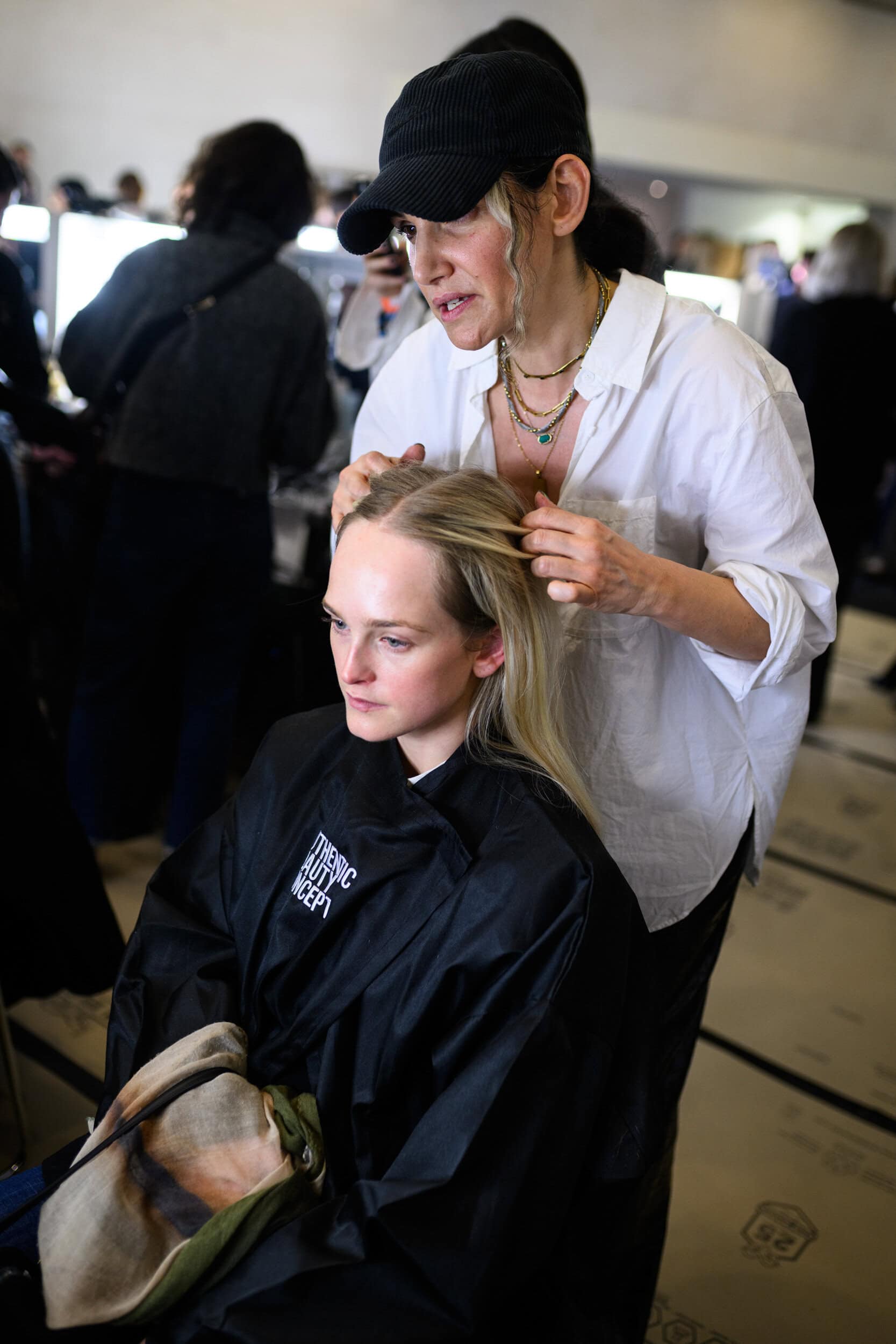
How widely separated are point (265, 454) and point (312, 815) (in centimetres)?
133

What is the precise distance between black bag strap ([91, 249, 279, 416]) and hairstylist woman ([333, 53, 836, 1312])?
3.30 feet

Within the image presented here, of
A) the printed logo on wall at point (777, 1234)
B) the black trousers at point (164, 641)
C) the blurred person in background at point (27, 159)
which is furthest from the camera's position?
the blurred person in background at point (27, 159)

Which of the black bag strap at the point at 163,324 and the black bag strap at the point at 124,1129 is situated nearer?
the black bag strap at the point at 124,1129

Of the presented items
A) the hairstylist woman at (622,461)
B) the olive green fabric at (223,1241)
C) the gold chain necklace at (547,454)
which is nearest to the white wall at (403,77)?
the hairstylist woman at (622,461)

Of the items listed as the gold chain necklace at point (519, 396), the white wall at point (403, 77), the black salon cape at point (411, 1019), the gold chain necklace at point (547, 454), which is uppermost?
the white wall at point (403, 77)

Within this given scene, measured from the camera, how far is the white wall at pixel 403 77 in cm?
670

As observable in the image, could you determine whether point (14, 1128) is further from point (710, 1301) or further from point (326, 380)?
point (326, 380)

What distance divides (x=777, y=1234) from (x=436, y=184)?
1629 millimetres

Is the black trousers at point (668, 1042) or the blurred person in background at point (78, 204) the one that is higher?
the blurred person in background at point (78, 204)

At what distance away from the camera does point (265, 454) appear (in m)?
2.35

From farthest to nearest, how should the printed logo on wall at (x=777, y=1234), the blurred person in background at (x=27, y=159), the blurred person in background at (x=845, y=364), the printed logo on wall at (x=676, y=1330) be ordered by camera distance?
the blurred person in background at (x=27, y=159) → the blurred person in background at (x=845, y=364) → the printed logo on wall at (x=777, y=1234) → the printed logo on wall at (x=676, y=1330)

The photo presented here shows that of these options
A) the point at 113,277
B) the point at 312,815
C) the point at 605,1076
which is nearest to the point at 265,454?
the point at 113,277

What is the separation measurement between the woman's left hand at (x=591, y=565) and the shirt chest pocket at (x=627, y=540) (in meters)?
0.14

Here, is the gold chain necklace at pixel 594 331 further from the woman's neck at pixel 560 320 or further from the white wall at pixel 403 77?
the white wall at pixel 403 77
